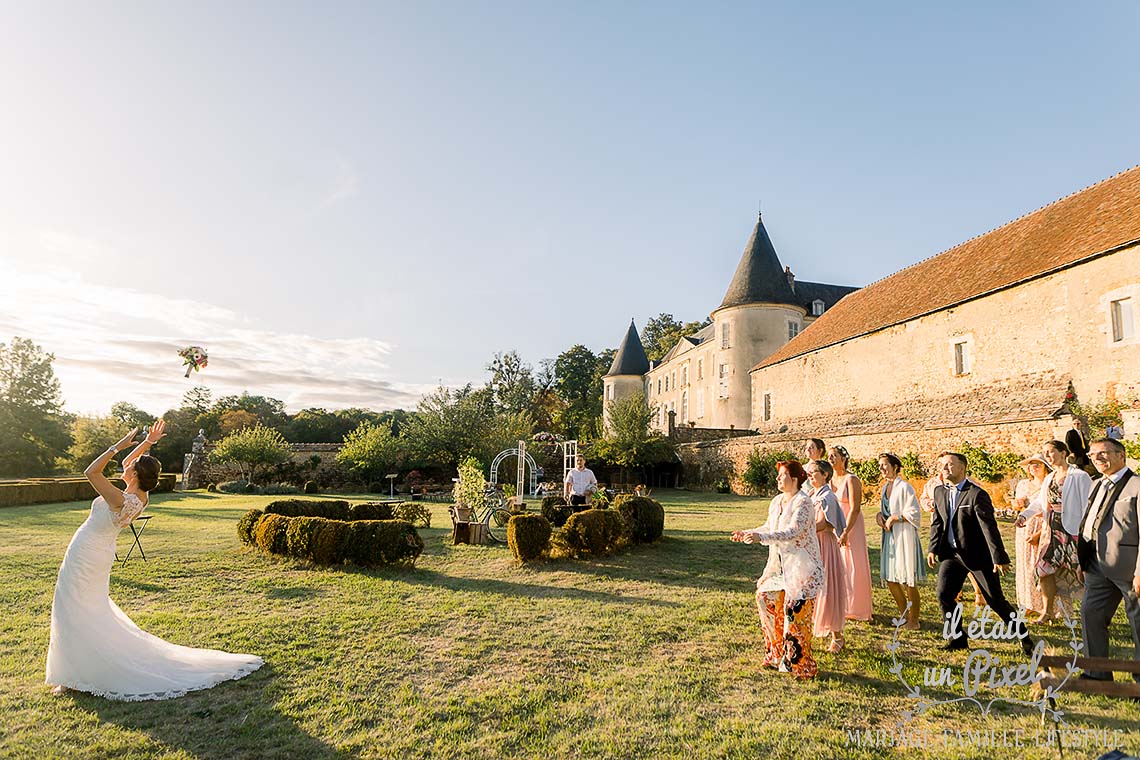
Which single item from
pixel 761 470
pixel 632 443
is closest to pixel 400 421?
pixel 632 443

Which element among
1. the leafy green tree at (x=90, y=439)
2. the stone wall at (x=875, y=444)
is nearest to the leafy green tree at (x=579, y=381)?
the stone wall at (x=875, y=444)

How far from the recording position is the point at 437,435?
100 feet

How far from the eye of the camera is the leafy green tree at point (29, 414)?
1671 inches

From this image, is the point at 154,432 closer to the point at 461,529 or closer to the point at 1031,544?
the point at 461,529

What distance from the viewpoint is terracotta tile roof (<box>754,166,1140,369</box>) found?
1728 cm

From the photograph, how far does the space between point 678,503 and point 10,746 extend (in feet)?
70.5

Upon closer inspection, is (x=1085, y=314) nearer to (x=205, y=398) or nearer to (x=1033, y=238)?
(x=1033, y=238)

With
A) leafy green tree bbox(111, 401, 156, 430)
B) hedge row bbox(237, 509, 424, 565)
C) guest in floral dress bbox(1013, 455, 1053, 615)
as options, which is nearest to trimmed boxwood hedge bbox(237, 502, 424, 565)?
hedge row bbox(237, 509, 424, 565)

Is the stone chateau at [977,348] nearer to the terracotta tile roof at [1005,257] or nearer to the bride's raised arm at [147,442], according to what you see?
the terracotta tile roof at [1005,257]

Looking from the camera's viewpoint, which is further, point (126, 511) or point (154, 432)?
point (154, 432)

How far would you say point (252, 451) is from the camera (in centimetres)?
3062

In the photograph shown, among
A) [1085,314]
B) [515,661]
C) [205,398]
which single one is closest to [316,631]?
[515,661]

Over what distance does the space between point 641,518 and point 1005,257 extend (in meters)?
18.2

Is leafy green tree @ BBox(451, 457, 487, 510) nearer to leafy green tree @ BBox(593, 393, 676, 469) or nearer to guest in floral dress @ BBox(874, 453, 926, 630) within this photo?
guest in floral dress @ BBox(874, 453, 926, 630)
